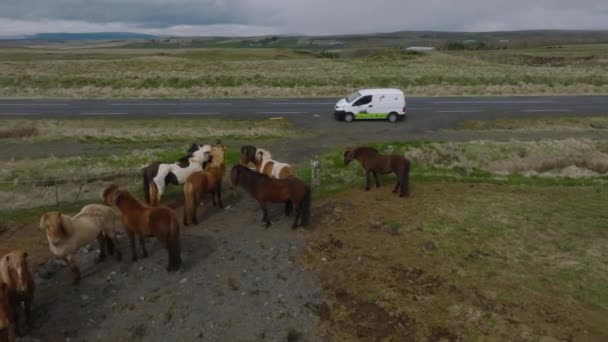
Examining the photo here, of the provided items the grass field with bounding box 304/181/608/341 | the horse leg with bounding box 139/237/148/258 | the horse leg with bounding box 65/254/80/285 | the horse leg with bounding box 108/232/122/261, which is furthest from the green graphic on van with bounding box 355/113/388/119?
the horse leg with bounding box 65/254/80/285

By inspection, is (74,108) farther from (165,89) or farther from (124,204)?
(124,204)

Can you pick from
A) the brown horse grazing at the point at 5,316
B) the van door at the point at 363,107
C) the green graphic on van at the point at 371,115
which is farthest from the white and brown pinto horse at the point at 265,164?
the green graphic on van at the point at 371,115

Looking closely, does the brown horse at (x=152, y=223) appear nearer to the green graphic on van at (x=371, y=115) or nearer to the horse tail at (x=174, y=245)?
the horse tail at (x=174, y=245)

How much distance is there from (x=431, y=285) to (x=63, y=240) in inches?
→ 291

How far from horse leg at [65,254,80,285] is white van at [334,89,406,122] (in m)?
23.0

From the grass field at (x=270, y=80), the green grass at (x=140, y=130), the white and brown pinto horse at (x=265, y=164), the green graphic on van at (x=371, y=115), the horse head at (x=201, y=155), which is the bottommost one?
the green grass at (x=140, y=130)

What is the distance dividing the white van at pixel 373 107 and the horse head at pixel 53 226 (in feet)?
76.6

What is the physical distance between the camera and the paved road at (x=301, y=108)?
1298 inches

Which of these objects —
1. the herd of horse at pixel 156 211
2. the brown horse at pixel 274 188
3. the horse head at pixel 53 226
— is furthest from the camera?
the brown horse at pixel 274 188

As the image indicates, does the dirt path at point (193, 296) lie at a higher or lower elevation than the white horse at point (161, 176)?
lower

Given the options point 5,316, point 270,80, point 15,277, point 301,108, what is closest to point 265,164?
point 15,277

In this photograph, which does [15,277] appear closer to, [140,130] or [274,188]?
[274,188]

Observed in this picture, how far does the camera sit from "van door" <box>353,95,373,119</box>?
3091 cm

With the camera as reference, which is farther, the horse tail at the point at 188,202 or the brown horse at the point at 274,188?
the horse tail at the point at 188,202
